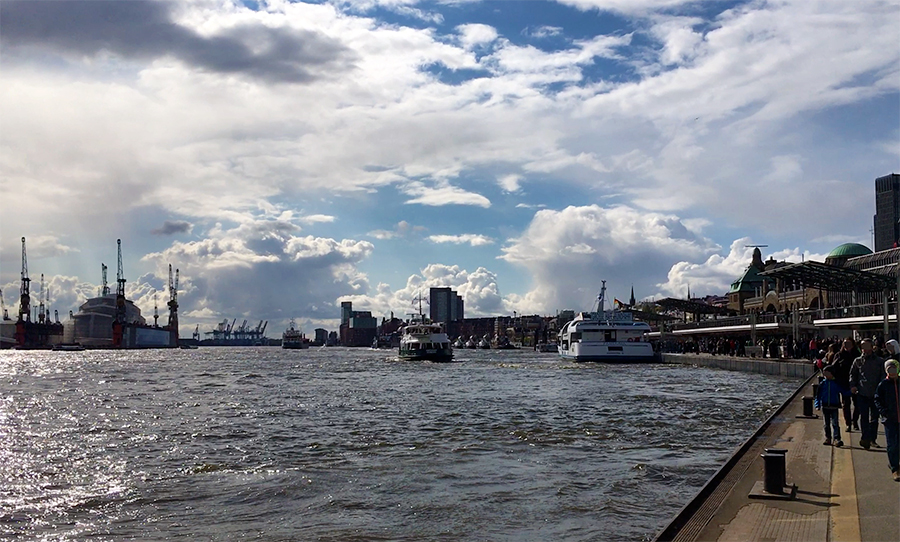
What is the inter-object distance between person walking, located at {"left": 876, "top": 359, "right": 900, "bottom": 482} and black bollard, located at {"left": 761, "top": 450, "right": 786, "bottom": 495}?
185cm

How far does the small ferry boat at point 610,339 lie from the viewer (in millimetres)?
83875

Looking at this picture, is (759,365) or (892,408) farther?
(759,365)

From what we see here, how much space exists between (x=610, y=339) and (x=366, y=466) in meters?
68.4

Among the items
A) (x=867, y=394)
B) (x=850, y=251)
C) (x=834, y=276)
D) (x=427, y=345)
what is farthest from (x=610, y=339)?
(x=867, y=394)

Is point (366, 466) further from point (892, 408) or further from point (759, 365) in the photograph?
point (759, 365)

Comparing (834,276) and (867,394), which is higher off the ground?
(834,276)

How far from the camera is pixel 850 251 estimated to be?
11869 centimetres

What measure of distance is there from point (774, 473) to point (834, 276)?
4324 centimetres

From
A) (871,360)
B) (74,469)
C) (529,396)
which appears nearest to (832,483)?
(871,360)

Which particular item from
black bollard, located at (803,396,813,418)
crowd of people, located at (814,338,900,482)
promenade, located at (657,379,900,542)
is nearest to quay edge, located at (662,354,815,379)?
black bollard, located at (803,396,813,418)

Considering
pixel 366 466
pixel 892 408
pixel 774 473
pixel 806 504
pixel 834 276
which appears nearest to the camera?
pixel 806 504

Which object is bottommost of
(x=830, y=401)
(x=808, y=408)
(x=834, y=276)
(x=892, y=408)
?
(x=808, y=408)

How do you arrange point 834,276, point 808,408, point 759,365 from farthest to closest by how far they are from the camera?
point 759,365, point 834,276, point 808,408

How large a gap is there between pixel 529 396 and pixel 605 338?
45.3 metres
